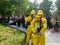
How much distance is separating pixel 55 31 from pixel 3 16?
12699mm

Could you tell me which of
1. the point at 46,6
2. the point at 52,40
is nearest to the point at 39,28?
the point at 52,40

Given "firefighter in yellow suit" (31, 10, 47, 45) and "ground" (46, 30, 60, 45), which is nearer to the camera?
"firefighter in yellow suit" (31, 10, 47, 45)

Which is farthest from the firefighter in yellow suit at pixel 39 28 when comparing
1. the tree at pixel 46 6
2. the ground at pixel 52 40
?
the tree at pixel 46 6

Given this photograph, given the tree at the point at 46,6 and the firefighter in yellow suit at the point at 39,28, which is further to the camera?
A: the tree at the point at 46,6

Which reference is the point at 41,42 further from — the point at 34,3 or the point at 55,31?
the point at 34,3

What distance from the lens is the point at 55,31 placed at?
22234 mm

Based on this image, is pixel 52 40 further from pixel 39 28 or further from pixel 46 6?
pixel 46 6

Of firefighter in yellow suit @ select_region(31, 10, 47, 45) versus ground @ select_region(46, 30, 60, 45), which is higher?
firefighter in yellow suit @ select_region(31, 10, 47, 45)

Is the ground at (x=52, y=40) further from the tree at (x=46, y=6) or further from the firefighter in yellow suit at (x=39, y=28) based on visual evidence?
the tree at (x=46, y=6)

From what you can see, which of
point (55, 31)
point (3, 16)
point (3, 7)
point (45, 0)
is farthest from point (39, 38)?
point (45, 0)

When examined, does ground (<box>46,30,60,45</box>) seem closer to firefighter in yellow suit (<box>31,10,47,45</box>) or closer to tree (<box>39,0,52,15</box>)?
firefighter in yellow suit (<box>31,10,47,45</box>)

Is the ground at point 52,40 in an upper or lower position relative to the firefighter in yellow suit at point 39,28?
lower

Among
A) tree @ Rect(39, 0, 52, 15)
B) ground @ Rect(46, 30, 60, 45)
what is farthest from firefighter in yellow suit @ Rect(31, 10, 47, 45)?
tree @ Rect(39, 0, 52, 15)

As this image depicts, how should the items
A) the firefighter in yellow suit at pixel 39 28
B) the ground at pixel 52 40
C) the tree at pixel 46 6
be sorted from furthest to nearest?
1. the tree at pixel 46 6
2. the ground at pixel 52 40
3. the firefighter in yellow suit at pixel 39 28
